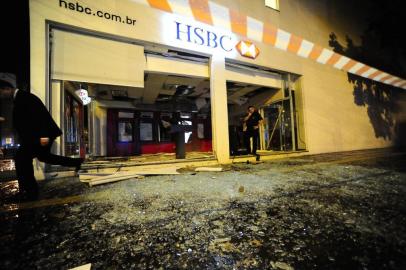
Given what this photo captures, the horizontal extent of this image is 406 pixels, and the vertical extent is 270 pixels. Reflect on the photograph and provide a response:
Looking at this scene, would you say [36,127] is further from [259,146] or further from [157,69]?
[259,146]

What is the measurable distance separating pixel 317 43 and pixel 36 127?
31.9ft

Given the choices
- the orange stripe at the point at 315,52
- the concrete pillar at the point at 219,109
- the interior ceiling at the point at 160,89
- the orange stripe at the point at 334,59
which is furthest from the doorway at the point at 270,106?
the orange stripe at the point at 334,59

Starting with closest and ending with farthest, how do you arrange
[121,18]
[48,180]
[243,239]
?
[243,239] → [48,180] → [121,18]

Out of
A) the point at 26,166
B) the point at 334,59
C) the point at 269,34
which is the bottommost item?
the point at 26,166

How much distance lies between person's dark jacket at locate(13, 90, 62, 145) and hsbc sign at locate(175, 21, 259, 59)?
11.7 ft

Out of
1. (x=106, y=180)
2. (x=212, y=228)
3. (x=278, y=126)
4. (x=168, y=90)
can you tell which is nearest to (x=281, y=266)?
(x=212, y=228)

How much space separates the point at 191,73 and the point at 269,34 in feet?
11.0

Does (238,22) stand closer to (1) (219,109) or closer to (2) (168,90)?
(1) (219,109)

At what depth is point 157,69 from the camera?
4.90 m

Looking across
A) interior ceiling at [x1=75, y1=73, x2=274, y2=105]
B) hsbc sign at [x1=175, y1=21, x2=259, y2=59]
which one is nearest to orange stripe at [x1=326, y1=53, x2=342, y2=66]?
interior ceiling at [x1=75, y1=73, x2=274, y2=105]

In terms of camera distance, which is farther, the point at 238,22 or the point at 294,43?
the point at 294,43

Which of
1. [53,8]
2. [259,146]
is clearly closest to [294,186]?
[53,8]

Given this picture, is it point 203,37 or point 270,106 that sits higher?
point 203,37

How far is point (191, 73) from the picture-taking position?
5.24 meters
